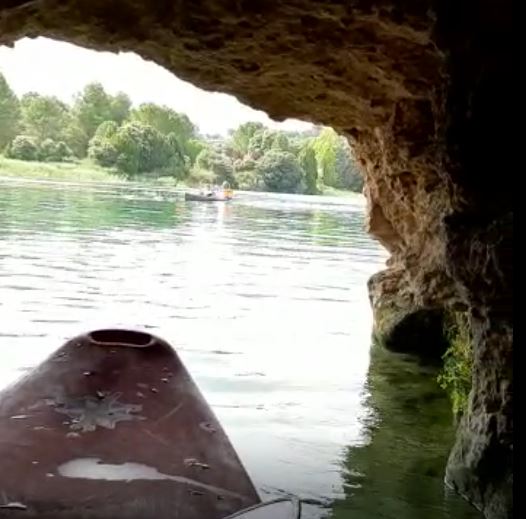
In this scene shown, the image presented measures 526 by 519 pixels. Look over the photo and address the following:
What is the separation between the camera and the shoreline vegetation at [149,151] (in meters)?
36.8

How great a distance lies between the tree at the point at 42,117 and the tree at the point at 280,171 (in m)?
8.42

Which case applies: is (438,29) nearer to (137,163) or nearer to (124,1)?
(124,1)

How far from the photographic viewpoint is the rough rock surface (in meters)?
3.58

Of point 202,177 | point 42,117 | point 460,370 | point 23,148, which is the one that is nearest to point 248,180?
point 202,177

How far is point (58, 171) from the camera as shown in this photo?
38188 mm

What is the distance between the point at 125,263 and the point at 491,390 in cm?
961

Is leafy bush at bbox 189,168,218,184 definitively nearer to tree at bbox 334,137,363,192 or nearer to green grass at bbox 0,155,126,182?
green grass at bbox 0,155,126,182

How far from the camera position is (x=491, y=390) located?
3.98m

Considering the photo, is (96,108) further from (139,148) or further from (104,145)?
(139,148)

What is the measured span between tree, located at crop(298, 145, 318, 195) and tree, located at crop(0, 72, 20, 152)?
11519 mm

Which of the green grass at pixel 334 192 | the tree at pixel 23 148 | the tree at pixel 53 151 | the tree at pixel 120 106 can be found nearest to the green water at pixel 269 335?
the tree at pixel 23 148

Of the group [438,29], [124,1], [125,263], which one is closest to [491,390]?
[438,29]

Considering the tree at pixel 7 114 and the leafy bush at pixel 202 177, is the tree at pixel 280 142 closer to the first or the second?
the leafy bush at pixel 202 177

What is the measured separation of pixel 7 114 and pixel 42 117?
139cm
